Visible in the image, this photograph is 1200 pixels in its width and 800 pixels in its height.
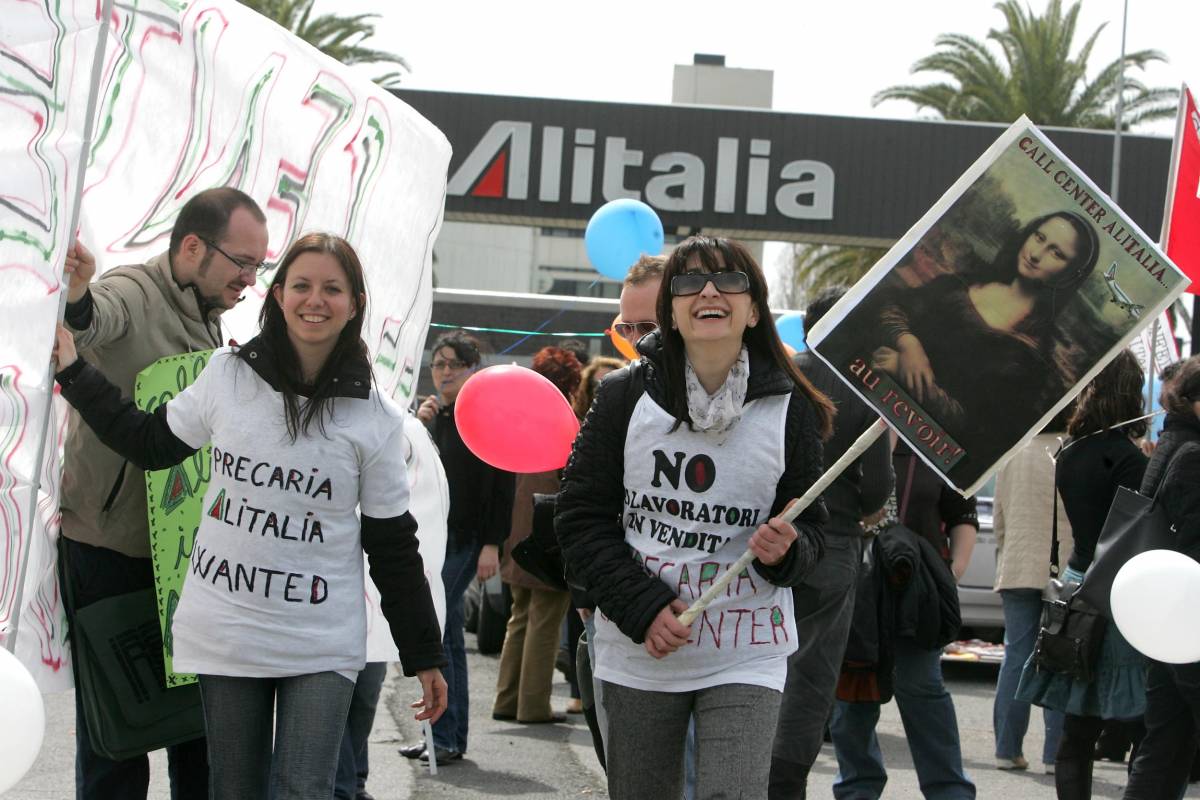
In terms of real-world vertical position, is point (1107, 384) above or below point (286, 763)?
above

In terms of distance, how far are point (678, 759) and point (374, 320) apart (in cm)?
193

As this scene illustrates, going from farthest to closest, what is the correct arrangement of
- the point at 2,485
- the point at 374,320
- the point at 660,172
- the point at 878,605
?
the point at 660,172 → the point at 878,605 → the point at 374,320 → the point at 2,485

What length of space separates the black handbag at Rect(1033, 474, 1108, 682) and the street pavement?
146 centimetres

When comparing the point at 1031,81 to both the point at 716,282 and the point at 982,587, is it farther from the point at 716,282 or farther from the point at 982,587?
the point at 716,282

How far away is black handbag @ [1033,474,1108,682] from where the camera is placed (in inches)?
230

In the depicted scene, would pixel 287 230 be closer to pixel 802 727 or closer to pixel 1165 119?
pixel 802 727

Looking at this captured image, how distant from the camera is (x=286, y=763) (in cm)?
375

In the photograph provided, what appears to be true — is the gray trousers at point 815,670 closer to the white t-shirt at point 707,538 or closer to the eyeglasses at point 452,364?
the white t-shirt at point 707,538

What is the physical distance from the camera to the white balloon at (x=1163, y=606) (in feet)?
16.7

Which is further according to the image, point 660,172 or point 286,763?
point 660,172

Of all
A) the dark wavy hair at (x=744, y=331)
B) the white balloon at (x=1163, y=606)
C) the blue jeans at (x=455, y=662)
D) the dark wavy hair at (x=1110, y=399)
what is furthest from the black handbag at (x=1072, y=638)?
the blue jeans at (x=455, y=662)

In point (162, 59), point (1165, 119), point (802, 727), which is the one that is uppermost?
point (1165, 119)

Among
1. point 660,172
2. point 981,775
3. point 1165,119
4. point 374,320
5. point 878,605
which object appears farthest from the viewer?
point 1165,119

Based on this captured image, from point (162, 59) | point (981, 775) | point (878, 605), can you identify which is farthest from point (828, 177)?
point (162, 59)
